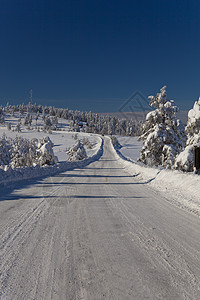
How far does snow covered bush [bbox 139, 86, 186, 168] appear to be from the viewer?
23.6m

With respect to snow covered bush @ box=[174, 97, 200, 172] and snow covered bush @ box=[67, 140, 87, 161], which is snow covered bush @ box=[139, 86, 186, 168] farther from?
snow covered bush @ box=[67, 140, 87, 161]

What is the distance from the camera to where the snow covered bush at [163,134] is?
2359 centimetres

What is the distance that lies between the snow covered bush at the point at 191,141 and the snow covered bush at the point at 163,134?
522 cm

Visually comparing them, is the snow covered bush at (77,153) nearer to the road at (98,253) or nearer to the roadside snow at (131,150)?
the roadside snow at (131,150)

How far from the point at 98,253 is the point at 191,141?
1696cm

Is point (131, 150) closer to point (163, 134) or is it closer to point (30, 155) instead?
point (30, 155)

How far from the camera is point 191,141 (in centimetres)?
1741

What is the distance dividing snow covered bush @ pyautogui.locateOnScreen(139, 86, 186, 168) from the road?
19.5m

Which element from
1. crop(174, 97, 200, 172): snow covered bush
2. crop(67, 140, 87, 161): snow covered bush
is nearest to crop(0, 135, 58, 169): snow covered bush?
crop(67, 140, 87, 161): snow covered bush

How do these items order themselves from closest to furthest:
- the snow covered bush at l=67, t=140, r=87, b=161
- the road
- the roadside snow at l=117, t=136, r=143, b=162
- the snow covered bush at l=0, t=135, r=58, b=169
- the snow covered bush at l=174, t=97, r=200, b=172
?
the road, the snow covered bush at l=174, t=97, r=200, b=172, the snow covered bush at l=0, t=135, r=58, b=169, the snow covered bush at l=67, t=140, r=87, b=161, the roadside snow at l=117, t=136, r=143, b=162

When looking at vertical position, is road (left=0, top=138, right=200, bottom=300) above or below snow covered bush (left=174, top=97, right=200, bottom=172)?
below

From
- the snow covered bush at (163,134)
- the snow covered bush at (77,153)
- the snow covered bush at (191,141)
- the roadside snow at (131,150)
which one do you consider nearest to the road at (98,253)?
the snow covered bush at (191,141)

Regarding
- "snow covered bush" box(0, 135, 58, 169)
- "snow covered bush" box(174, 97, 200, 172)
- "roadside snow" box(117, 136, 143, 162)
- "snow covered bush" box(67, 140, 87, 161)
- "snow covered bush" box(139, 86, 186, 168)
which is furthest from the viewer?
"roadside snow" box(117, 136, 143, 162)

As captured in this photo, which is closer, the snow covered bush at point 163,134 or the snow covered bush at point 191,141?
the snow covered bush at point 191,141
